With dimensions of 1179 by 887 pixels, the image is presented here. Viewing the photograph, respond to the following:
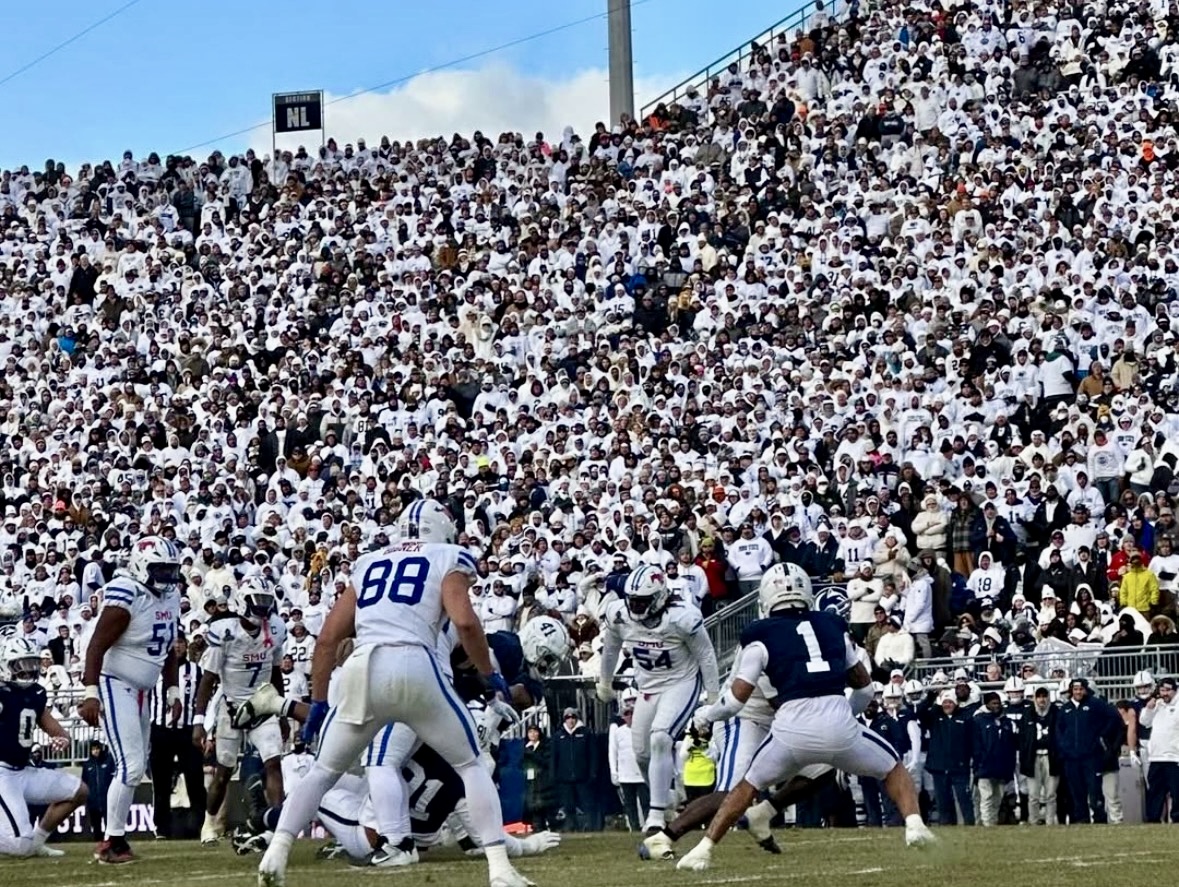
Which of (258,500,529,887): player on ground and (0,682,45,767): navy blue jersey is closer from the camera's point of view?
(258,500,529,887): player on ground

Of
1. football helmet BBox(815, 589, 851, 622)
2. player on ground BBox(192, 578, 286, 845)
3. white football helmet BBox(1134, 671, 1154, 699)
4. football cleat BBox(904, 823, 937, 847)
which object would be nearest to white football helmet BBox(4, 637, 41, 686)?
player on ground BBox(192, 578, 286, 845)

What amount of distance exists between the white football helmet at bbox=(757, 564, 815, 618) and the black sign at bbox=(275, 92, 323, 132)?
33789 millimetres

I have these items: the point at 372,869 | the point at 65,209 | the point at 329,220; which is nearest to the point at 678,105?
the point at 329,220

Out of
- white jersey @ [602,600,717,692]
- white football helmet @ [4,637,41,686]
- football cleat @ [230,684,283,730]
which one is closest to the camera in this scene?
football cleat @ [230,684,283,730]

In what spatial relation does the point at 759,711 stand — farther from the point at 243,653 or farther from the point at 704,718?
the point at 243,653

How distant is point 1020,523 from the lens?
23.9 meters

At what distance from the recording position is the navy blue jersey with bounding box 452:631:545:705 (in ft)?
42.3

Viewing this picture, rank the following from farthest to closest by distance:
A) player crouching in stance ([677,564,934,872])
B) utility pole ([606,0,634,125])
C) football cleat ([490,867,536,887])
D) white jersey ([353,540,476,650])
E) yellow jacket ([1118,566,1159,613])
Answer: utility pole ([606,0,634,125]), yellow jacket ([1118,566,1159,613]), player crouching in stance ([677,564,934,872]), white jersey ([353,540,476,650]), football cleat ([490,867,536,887])

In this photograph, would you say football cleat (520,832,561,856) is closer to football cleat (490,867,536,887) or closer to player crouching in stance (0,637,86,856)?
player crouching in stance (0,637,86,856)

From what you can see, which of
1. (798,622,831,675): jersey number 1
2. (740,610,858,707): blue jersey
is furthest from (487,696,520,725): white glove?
(798,622,831,675): jersey number 1

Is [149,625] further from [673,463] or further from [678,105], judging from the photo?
[678,105]

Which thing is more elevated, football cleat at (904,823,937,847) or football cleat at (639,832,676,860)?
football cleat at (904,823,937,847)

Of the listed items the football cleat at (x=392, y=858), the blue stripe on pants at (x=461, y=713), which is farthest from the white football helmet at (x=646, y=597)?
the blue stripe on pants at (x=461, y=713)

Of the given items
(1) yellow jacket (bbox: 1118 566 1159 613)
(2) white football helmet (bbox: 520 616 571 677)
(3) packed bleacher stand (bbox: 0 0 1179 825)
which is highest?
(3) packed bleacher stand (bbox: 0 0 1179 825)
